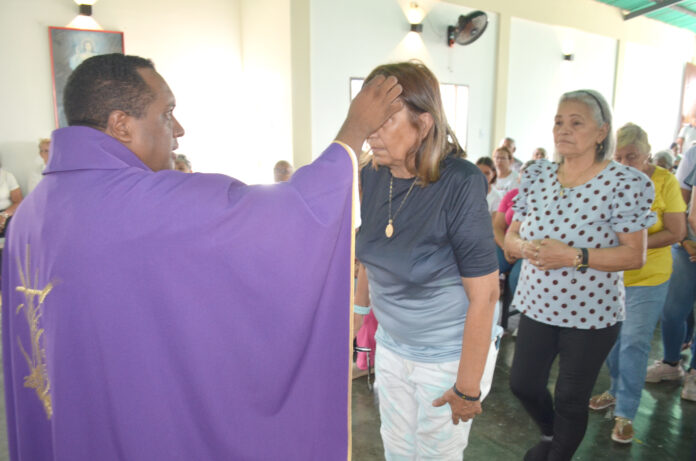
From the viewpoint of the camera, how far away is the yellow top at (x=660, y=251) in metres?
2.49

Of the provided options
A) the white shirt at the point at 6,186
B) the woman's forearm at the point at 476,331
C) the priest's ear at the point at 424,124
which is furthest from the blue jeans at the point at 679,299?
the white shirt at the point at 6,186

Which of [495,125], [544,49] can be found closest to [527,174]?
[495,125]

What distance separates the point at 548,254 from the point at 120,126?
61.4 inches

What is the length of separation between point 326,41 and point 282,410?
5843 mm

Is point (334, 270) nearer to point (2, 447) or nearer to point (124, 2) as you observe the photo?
point (2, 447)

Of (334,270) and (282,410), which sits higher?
(334,270)

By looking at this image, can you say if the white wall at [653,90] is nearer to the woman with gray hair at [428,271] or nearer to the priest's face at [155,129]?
the woman with gray hair at [428,271]

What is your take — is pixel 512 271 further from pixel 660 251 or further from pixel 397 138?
pixel 397 138

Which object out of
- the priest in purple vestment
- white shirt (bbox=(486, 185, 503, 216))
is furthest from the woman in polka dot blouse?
white shirt (bbox=(486, 185, 503, 216))

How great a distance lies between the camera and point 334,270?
1138 millimetres

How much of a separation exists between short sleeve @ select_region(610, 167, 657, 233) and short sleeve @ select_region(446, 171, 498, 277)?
727 millimetres

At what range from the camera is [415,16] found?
700 centimetres

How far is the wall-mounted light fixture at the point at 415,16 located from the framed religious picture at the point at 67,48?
411 centimetres

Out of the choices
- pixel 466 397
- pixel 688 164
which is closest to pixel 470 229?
pixel 466 397
